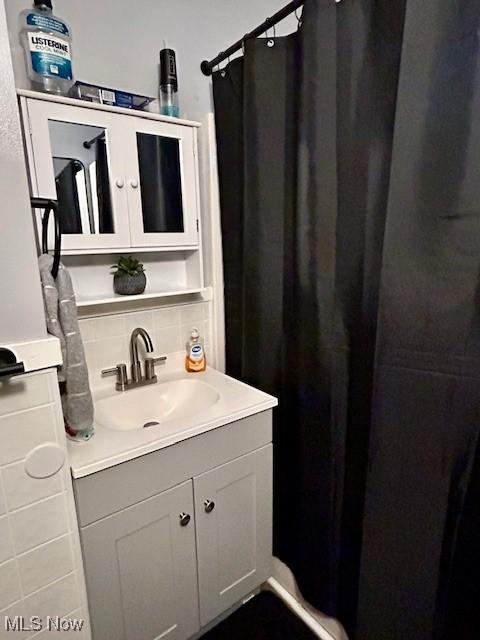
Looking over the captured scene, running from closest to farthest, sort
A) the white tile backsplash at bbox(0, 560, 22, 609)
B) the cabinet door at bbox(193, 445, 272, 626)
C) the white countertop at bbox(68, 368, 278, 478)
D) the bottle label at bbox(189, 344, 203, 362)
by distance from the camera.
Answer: the white tile backsplash at bbox(0, 560, 22, 609) → the white countertop at bbox(68, 368, 278, 478) → the cabinet door at bbox(193, 445, 272, 626) → the bottle label at bbox(189, 344, 203, 362)

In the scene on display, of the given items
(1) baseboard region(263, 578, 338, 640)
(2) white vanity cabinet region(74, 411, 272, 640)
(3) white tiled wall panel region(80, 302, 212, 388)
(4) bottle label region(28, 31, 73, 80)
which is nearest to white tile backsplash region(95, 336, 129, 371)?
(3) white tiled wall panel region(80, 302, 212, 388)

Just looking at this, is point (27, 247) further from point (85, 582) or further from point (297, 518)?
point (297, 518)

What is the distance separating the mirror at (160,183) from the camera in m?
1.19

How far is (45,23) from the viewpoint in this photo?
0.96m

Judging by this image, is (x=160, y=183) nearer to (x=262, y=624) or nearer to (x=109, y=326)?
(x=109, y=326)

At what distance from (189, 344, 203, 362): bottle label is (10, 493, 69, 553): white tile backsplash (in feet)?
2.37

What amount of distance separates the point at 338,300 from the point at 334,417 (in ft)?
1.16

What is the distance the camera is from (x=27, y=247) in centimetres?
69

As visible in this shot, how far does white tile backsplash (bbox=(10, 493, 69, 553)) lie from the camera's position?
0.75 m

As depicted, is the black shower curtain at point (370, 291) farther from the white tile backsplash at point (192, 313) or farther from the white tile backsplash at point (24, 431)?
the white tile backsplash at point (24, 431)

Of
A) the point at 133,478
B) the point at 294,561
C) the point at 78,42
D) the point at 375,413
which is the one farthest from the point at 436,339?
the point at 78,42

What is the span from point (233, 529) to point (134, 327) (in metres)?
0.77

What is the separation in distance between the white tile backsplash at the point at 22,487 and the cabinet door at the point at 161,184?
0.73 m

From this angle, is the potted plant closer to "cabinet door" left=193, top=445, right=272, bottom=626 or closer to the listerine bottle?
the listerine bottle
